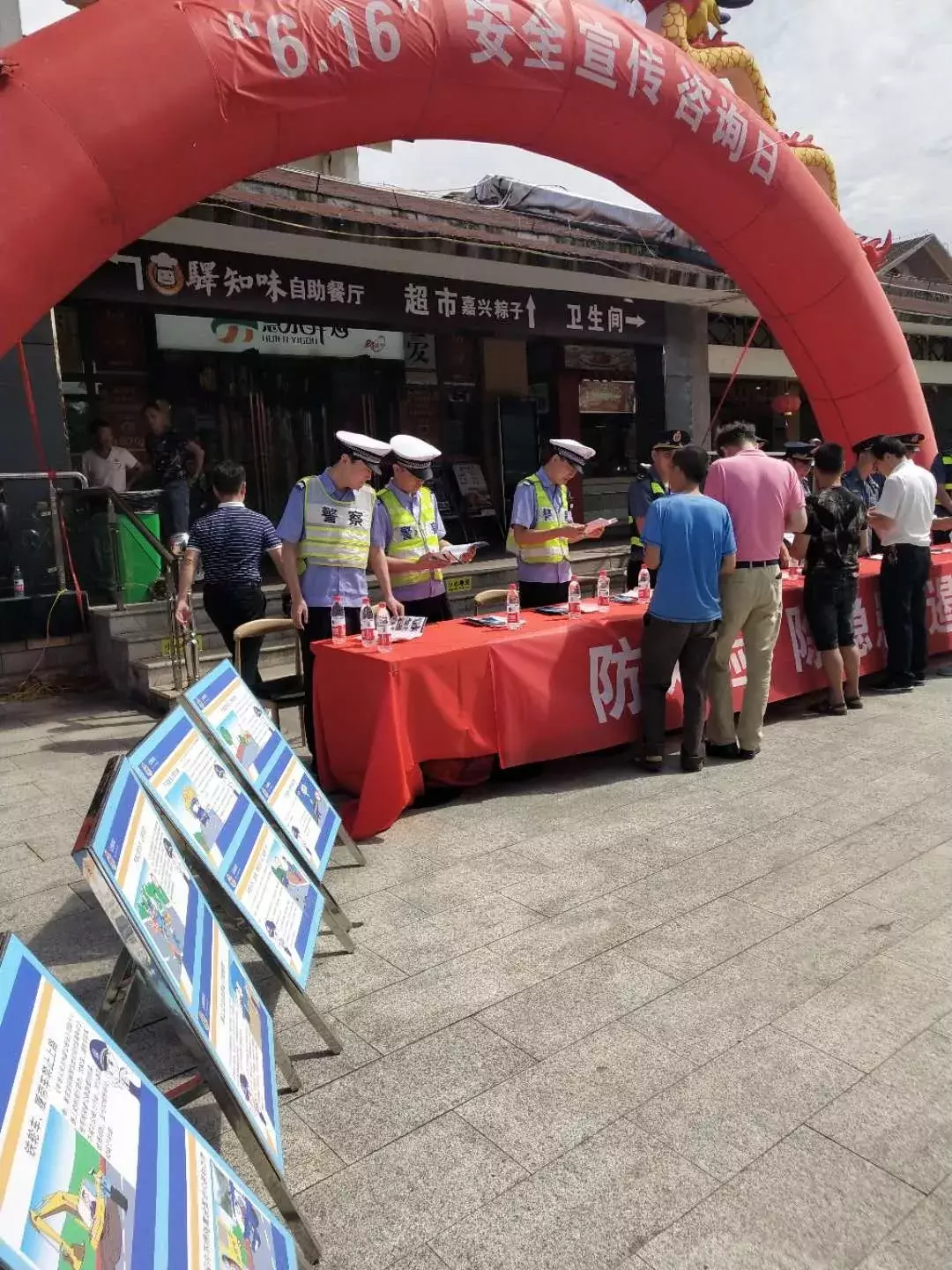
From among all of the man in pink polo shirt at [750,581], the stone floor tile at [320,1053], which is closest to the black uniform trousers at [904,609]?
the man in pink polo shirt at [750,581]

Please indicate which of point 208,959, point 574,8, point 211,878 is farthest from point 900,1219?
point 574,8

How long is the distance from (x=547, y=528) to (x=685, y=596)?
128cm

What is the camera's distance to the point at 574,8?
5.56 meters

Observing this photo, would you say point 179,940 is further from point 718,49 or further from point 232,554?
point 718,49

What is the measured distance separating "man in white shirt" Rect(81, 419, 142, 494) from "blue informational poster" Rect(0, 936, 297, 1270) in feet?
26.8

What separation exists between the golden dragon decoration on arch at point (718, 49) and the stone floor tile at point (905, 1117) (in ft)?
22.2

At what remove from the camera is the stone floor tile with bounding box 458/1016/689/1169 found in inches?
94.2

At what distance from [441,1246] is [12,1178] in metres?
1.26

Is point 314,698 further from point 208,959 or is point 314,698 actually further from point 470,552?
point 208,959

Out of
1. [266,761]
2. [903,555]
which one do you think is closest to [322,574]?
[266,761]

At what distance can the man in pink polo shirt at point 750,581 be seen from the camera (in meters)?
5.25

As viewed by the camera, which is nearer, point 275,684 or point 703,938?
point 703,938

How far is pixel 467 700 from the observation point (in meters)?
4.68

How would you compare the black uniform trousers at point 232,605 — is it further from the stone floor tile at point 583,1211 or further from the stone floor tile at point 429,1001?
the stone floor tile at point 583,1211
